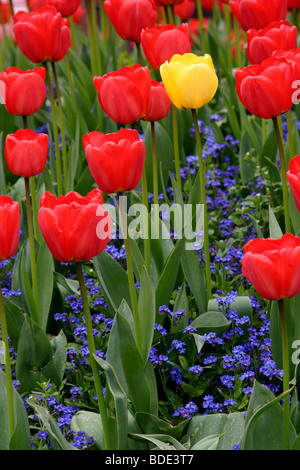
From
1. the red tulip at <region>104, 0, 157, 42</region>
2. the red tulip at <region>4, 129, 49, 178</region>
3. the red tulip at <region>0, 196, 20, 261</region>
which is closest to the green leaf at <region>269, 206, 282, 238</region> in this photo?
the red tulip at <region>4, 129, 49, 178</region>

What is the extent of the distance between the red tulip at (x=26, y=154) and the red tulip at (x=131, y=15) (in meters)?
0.73

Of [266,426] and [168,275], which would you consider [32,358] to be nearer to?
[168,275]

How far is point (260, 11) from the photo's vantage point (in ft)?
8.09

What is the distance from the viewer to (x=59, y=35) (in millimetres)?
2449

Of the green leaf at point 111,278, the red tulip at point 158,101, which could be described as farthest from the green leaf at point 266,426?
the red tulip at point 158,101

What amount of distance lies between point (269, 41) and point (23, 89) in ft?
2.48

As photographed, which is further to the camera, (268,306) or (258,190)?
(258,190)

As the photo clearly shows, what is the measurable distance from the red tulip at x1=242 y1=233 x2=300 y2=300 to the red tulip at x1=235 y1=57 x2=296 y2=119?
529 millimetres

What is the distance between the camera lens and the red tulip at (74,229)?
150 cm

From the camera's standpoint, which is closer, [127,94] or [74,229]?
[74,229]

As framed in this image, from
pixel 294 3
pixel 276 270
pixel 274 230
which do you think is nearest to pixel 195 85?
pixel 274 230
